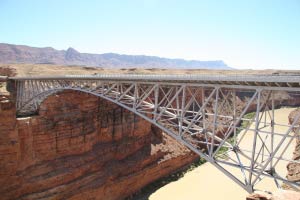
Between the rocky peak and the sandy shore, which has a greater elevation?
the rocky peak

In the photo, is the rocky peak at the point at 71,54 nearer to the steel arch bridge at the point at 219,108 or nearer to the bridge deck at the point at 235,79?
the steel arch bridge at the point at 219,108

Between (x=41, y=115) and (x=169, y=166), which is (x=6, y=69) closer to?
(x=41, y=115)

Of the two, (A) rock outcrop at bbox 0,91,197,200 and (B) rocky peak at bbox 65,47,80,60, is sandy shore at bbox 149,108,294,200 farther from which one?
(B) rocky peak at bbox 65,47,80,60

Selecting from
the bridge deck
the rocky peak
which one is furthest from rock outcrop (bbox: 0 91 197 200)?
the rocky peak

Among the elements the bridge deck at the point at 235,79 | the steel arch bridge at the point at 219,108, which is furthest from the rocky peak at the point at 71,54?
the bridge deck at the point at 235,79

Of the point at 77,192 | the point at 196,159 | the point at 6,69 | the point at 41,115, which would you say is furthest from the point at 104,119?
the point at 6,69
